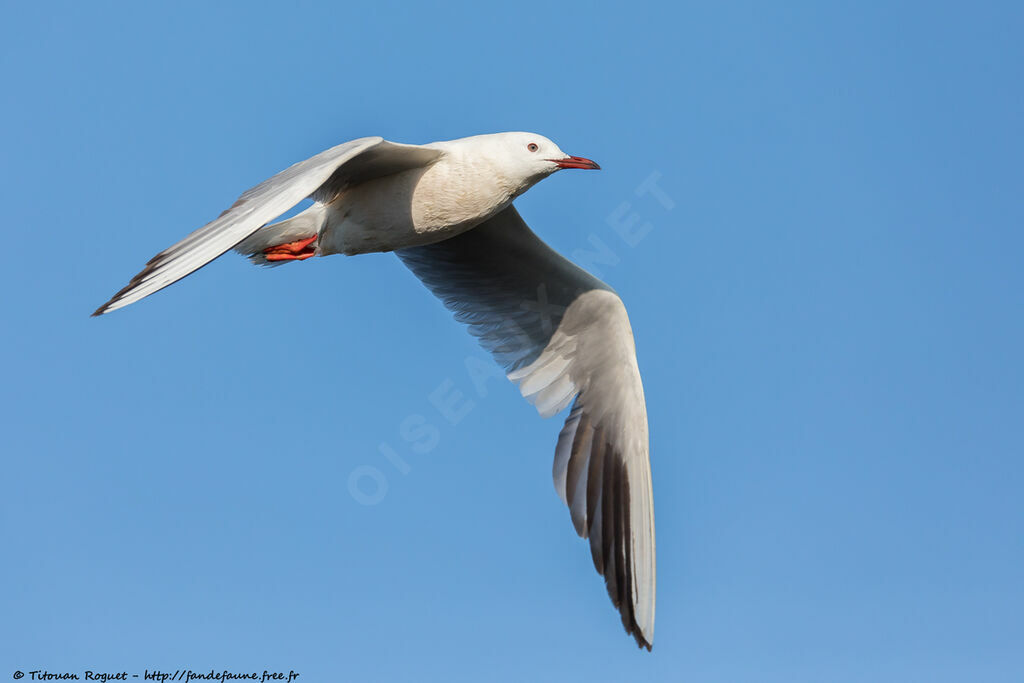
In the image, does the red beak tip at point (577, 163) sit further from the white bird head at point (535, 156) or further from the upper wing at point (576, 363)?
the upper wing at point (576, 363)

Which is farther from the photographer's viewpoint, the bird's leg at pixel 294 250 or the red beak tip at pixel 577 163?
the bird's leg at pixel 294 250

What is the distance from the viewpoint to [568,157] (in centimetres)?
776

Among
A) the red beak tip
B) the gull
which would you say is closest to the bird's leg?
the gull

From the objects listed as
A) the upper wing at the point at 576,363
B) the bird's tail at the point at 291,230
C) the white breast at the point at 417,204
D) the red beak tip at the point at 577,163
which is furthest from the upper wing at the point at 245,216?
the upper wing at the point at 576,363

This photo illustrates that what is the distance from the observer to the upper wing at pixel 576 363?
855 cm

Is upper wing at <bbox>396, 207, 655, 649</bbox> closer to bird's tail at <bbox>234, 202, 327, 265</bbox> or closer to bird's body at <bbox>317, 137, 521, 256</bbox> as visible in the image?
bird's body at <bbox>317, 137, 521, 256</bbox>

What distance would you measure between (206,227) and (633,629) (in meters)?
4.38

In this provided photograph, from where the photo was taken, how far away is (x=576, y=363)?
9.20 m

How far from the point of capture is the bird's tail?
7875 millimetres

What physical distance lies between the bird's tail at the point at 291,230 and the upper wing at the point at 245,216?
755mm

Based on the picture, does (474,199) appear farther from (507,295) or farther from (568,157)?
(507,295)

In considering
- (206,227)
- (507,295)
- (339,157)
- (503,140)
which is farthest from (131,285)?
(507,295)

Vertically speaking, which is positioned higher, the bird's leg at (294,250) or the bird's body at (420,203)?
the bird's leg at (294,250)

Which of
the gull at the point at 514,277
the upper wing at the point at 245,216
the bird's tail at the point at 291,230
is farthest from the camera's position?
the bird's tail at the point at 291,230
